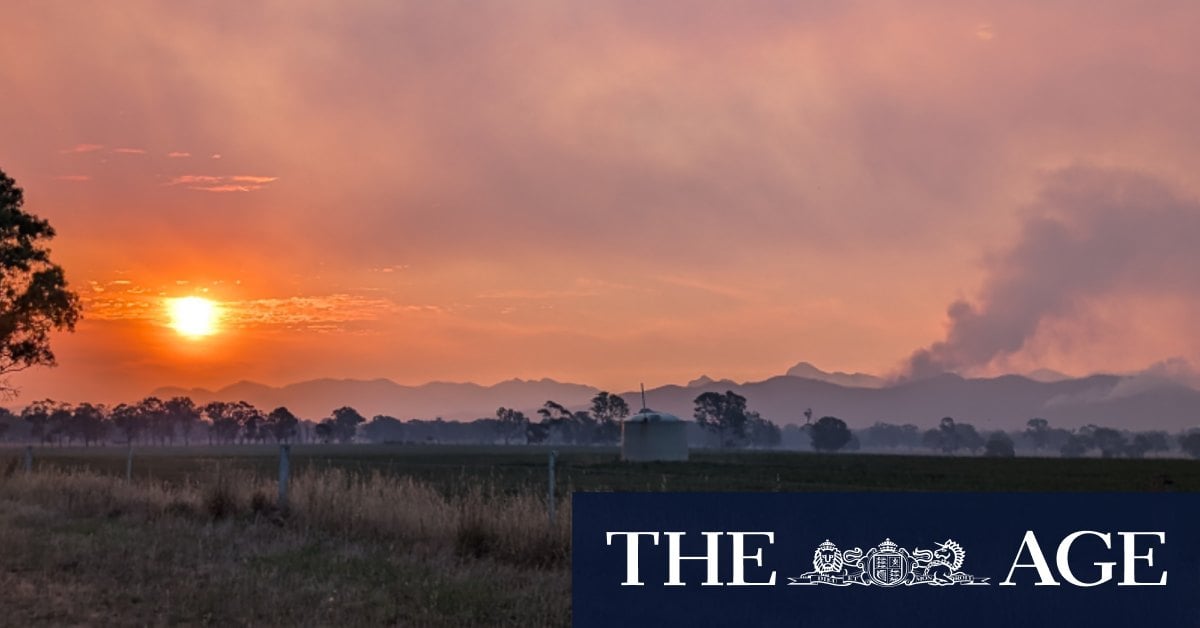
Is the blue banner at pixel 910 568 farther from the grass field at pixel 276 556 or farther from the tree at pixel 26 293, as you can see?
the tree at pixel 26 293

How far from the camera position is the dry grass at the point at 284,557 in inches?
485

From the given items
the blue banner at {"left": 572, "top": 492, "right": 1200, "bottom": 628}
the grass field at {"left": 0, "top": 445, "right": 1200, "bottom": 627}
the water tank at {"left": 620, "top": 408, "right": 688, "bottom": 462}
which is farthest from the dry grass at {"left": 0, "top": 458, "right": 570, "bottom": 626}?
the water tank at {"left": 620, "top": 408, "right": 688, "bottom": 462}

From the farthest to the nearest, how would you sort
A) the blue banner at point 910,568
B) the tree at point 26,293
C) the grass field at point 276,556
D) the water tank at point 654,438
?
1. the water tank at point 654,438
2. the tree at point 26,293
3. the grass field at point 276,556
4. the blue banner at point 910,568

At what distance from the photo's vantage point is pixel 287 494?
21016 mm

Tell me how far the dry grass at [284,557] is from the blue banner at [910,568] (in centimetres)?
120

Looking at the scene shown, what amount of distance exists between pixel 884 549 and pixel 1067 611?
7.05ft

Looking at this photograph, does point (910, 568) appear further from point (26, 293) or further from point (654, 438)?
point (654, 438)

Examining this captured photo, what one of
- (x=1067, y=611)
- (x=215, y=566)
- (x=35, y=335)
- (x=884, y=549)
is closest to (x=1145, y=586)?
(x=1067, y=611)

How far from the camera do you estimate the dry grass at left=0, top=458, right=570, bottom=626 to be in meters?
12.3

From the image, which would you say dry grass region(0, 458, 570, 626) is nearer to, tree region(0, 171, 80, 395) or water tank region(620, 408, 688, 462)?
tree region(0, 171, 80, 395)

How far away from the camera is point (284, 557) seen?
1595 centimetres

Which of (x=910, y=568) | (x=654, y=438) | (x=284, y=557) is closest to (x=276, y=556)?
(x=284, y=557)

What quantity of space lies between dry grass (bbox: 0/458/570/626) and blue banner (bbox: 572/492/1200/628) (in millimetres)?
1195

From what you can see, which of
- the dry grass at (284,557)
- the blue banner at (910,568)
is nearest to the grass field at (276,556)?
the dry grass at (284,557)
